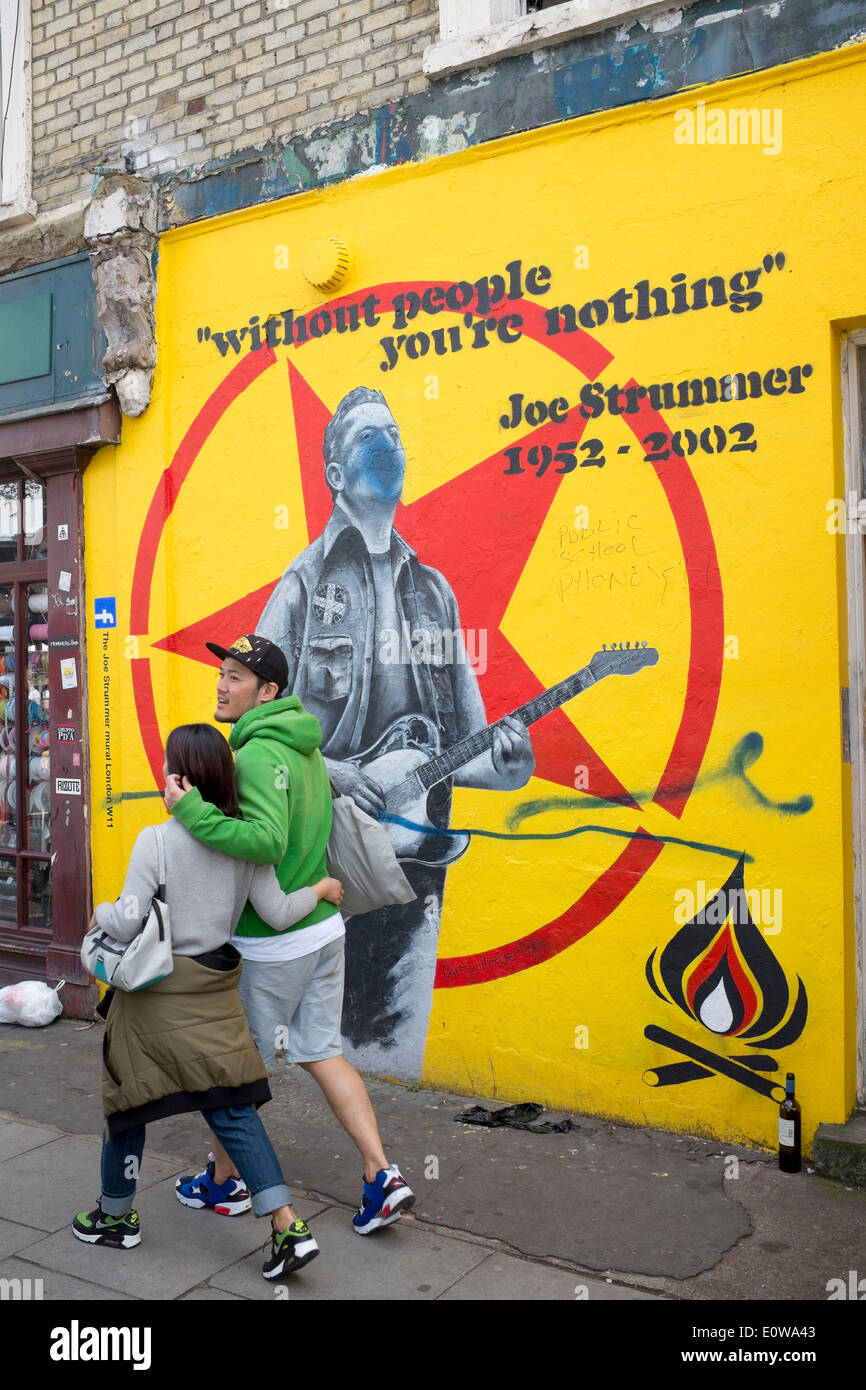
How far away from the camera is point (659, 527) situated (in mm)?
4809

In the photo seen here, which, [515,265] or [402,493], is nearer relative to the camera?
[515,265]

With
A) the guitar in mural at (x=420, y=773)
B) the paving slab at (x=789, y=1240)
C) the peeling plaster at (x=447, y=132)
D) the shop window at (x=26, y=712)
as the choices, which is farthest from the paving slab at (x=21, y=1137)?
the peeling plaster at (x=447, y=132)

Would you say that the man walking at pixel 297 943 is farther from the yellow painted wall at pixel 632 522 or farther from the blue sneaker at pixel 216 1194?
the yellow painted wall at pixel 632 522

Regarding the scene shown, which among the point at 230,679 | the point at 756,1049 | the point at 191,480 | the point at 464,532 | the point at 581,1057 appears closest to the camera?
the point at 230,679

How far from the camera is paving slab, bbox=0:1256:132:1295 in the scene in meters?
3.56

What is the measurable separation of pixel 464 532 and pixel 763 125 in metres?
2.01

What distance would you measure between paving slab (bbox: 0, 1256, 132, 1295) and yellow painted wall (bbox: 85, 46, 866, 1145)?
203cm

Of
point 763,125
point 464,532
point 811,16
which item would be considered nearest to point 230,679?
point 464,532

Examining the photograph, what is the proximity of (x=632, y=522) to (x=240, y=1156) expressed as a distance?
112 inches

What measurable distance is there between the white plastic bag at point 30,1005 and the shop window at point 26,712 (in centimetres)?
50

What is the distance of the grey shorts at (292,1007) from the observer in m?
3.94

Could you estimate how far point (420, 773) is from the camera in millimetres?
5465

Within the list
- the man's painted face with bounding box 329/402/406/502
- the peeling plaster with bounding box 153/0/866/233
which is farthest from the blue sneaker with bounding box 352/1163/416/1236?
the peeling plaster with bounding box 153/0/866/233

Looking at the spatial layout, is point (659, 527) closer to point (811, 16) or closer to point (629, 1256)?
point (811, 16)
